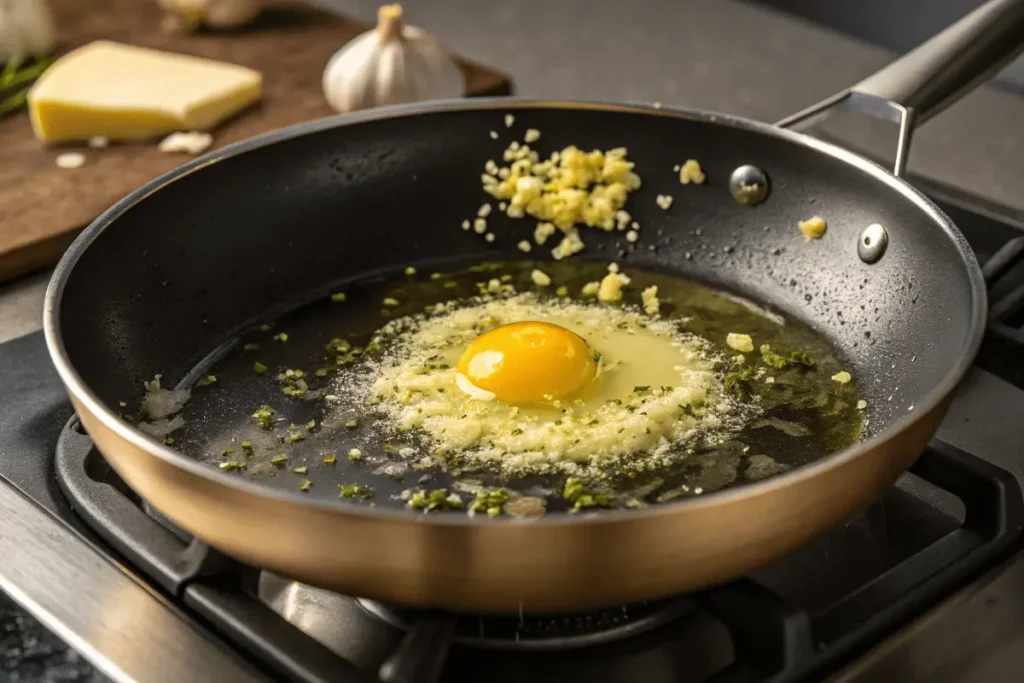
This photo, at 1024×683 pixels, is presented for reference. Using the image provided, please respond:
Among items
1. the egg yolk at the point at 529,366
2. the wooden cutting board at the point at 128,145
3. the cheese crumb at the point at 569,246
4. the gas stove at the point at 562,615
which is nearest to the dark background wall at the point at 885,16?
the wooden cutting board at the point at 128,145

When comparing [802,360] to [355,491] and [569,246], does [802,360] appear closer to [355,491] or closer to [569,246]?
[569,246]


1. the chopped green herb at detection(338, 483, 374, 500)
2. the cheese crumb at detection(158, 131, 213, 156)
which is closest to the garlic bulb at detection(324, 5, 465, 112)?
the cheese crumb at detection(158, 131, 213, 156)

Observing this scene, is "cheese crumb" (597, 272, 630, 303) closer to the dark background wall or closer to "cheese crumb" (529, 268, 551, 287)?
"cheese crumb" (529, 268, 551, 287)

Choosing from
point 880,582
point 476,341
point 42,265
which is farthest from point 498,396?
point 42,265

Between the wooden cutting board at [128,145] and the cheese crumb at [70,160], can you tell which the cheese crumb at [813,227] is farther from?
the cheese crumb at [70,160]

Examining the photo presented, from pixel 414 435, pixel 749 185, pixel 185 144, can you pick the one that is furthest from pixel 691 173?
pixel 185 144

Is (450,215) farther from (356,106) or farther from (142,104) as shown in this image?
(142,104)
